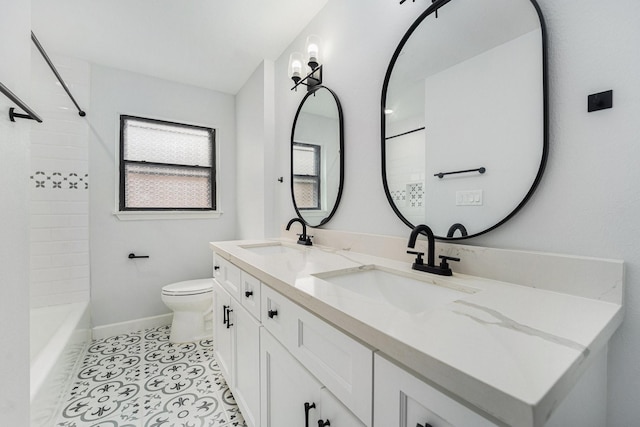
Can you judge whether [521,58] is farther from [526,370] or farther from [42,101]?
[42,101]

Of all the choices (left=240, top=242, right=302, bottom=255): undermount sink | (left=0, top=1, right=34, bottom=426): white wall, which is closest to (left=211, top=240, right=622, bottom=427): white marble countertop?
(left=0, top=1, right=34, bottom=426): white wall

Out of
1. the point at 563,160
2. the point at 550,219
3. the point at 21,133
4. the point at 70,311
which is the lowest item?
the point at 70,311

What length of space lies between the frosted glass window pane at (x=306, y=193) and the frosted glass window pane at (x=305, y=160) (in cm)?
6

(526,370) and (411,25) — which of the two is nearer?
(526,370)

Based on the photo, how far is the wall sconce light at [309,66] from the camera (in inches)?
67.5

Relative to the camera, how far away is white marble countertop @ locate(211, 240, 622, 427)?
1.19 feet

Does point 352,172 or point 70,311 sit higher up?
point 352,172

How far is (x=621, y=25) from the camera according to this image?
681 millimetres

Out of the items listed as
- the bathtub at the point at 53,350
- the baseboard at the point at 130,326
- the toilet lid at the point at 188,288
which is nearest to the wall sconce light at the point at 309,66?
the toilet lid at the point at 188,288

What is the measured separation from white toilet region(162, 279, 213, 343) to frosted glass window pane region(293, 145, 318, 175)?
1297 millimetres

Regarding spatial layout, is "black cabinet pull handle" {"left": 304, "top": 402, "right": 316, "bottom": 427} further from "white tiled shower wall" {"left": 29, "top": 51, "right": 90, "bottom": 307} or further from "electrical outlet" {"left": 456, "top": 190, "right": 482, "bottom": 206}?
"white tiled shower wall" {"left": 29, "top": 51, "right": 90, "bottom": 307}

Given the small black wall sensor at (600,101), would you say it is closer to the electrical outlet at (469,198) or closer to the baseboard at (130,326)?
the electrical outlet at (469,198)

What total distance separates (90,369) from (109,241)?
1.03m

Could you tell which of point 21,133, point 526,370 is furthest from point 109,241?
point 526,370
